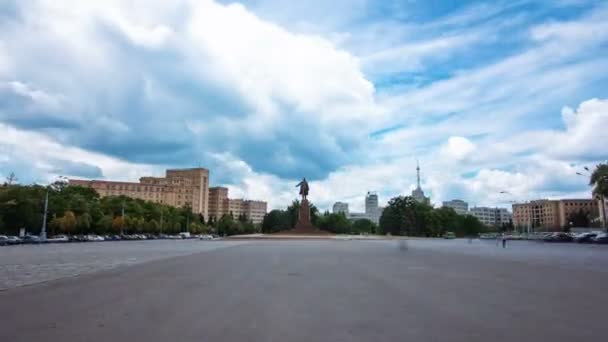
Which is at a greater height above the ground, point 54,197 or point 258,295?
point 54,197

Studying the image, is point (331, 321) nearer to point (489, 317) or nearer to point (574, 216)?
point (489, 317)

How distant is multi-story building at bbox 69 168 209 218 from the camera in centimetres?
14000

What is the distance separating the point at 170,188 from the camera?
149 m

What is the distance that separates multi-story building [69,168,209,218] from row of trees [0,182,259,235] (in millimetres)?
24481

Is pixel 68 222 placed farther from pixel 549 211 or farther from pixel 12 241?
pixel 549 211

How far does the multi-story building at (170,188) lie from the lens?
140000 millimetres

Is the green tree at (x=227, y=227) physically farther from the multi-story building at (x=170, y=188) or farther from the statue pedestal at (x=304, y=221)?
the statue pedestal at (x=304, y=221)

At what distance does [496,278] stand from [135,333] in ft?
32.8

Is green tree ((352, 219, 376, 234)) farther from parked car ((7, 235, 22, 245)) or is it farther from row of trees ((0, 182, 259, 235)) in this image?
parked car ((7, 235, 22, 245))

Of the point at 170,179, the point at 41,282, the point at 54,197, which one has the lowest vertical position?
the point at 41,282

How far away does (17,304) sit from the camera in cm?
826

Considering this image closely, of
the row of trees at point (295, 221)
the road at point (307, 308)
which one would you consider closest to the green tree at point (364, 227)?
the row of trees at point (295, 221)

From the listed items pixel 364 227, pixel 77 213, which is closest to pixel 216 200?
pixel 364 227

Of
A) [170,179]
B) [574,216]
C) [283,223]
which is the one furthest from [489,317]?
[170,179]
